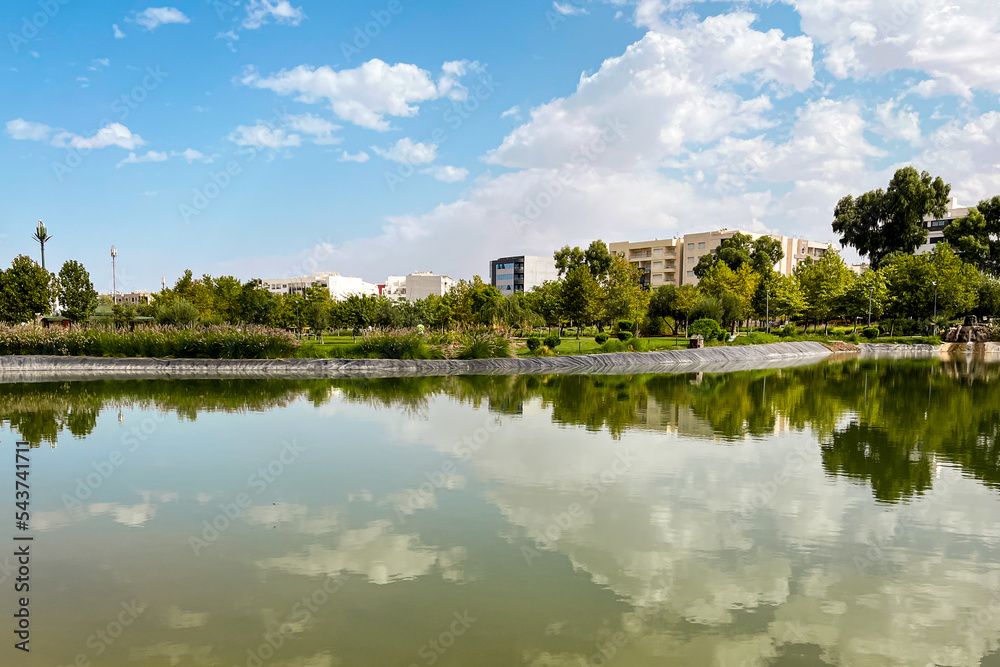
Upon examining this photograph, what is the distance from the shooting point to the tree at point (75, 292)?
40750 mm

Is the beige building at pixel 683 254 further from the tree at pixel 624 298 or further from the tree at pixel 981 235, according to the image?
the tree at pixel 624 298

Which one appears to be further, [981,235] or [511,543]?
[981,235]

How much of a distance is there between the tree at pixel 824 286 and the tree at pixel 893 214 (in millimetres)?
10195

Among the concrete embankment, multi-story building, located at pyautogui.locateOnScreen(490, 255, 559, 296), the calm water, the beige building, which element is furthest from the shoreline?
multi-story building, located at pyautogui.locateOnScreen(490, 255, 559, 296)

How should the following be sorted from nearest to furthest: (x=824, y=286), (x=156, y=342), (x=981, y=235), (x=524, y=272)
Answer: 1. (x=156, y=342)
2. (x=824, y=286)
3. (x=981, y=235)
4. (x=524, y=272)

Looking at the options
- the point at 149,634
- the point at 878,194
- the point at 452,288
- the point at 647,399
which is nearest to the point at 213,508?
the point at 149,634

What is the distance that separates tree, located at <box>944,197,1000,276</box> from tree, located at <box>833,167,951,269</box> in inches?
103

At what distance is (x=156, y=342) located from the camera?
28.0 m

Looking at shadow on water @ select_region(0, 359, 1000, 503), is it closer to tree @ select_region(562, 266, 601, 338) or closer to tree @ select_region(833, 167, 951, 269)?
tree @ select_region(562, 266, 601, 338)

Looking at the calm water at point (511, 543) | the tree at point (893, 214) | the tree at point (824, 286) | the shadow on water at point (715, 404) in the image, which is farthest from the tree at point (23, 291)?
the tree at point (893, 214)

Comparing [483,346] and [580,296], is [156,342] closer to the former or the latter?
[483,346]

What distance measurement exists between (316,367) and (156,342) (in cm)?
812

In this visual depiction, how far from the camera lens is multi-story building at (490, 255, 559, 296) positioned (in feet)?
401

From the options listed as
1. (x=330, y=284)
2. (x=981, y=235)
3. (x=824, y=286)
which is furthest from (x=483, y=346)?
(x=330, y=284)
